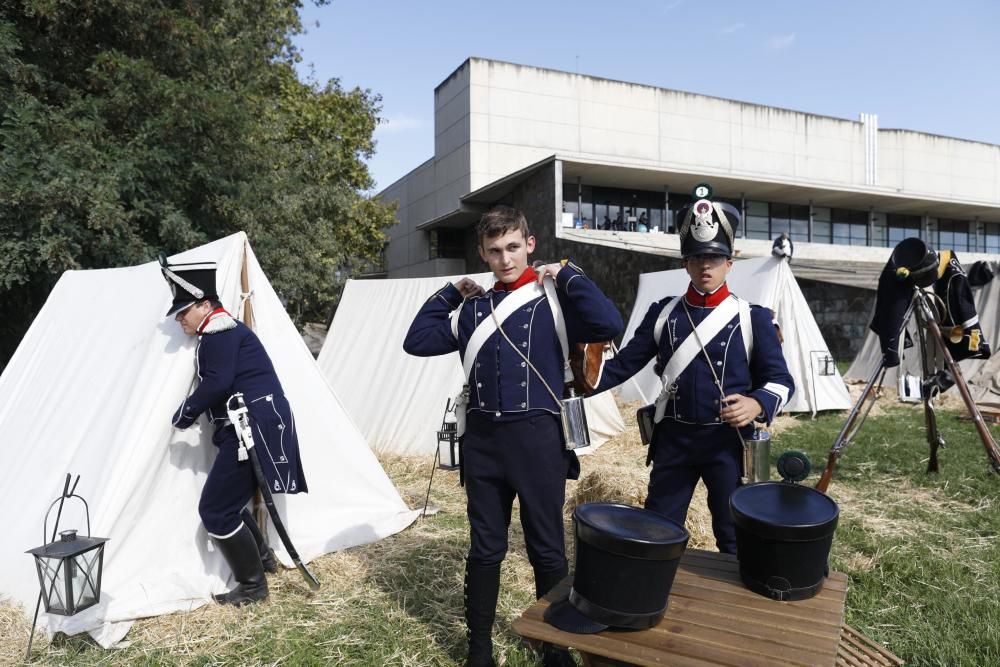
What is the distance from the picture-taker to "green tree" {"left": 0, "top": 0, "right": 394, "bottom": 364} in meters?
9.23

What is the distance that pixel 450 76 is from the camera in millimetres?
24469

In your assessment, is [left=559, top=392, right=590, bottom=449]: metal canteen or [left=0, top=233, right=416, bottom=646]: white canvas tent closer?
[left=559, top=392, right=590, bottom=449]: metal canteen

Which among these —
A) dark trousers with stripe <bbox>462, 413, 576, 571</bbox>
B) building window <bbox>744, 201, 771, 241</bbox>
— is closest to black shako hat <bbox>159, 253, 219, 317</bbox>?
dark trousers with stripe <bbox>462, 413, 576, 571</bbox>

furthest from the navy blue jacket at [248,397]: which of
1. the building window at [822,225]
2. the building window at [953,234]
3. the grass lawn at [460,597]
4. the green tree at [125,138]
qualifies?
the building window at [953,234]

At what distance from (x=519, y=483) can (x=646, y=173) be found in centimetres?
2109

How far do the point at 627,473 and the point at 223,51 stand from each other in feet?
34.0

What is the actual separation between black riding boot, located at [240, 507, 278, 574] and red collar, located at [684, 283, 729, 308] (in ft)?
8.37

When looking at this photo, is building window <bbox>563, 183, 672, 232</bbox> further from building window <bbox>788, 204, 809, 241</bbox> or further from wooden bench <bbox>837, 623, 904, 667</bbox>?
wooden bench <bbox>837, 623, 904, 667</bbox>

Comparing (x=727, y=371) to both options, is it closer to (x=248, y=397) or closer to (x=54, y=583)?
(x=248, y=397)

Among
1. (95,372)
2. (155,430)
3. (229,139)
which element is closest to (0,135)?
(229,139)

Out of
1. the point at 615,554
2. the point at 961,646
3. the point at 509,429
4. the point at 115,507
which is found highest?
the point at 509,429

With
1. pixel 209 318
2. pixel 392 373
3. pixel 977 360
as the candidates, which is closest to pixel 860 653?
pixel 209 318

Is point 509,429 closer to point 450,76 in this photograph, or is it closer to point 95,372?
point 95,372

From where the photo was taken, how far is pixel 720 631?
6.26 feet
